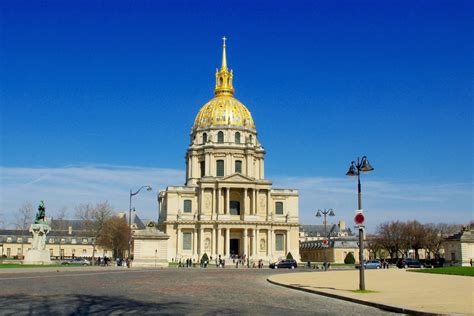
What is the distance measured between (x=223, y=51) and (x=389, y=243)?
47221mm

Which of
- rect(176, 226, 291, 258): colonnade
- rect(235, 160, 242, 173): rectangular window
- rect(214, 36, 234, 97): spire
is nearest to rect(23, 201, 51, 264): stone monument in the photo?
rect(176, 226, 291, 258): colonnade

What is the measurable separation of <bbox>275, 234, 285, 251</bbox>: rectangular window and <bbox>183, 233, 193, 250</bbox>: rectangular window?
13931 millimetres

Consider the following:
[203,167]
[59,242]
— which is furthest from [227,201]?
[59,242]

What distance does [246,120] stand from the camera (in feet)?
352

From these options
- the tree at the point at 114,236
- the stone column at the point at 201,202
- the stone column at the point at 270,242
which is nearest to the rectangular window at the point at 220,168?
the stone column at the point at 201,202

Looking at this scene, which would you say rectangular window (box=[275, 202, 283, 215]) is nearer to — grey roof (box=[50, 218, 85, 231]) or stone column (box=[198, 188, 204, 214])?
stone column (box=[198, 188, 204, 214])

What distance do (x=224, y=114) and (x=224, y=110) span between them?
0.97 meters

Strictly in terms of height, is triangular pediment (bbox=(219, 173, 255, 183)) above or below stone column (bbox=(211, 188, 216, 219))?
above

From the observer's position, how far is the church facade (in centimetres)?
9631

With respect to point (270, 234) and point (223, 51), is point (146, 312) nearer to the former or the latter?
point (270, 234)

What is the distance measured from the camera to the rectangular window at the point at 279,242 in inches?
3917

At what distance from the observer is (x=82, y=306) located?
53.5ft

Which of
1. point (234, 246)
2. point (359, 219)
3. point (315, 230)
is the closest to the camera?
point (359, 219)

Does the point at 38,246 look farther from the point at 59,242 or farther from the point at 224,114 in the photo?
the point at 59,242
